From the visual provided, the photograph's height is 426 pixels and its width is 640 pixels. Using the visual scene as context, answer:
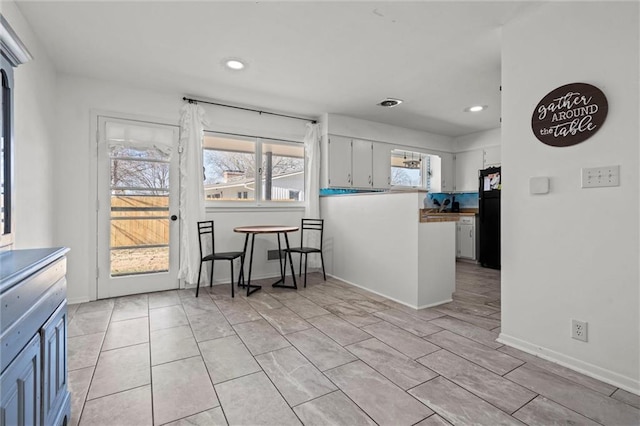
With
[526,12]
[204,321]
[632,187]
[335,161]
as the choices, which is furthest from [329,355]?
[335,161]

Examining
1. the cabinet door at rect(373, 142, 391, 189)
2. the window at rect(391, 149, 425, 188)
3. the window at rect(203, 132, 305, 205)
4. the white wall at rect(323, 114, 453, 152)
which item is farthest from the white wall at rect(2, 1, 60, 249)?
the window at rect(391, 149, 425, 188)

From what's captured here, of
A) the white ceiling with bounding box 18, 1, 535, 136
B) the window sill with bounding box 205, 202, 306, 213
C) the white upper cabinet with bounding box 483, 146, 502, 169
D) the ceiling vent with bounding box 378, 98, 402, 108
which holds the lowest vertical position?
the window sill with bounding box 205, 202, 306, 213

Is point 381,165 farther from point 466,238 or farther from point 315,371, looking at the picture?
point 315,371

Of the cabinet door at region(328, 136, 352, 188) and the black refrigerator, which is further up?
the cabinet door at region(328, 136, 352, 188)

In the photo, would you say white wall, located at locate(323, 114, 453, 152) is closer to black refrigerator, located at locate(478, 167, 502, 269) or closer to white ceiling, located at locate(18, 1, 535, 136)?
white ceiling, located at locate(18, 1, 535, 136)

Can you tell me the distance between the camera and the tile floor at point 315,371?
5.15ft

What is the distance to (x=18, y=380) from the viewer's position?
3.22 feet

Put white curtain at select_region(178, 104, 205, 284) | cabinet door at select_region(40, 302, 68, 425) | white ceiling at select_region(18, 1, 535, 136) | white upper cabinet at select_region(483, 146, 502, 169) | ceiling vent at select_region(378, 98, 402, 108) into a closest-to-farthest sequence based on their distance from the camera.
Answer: cabinet door at select_region(40, 302, 68, 425) < white ceiling at select_region(18, 1, 535, 136) < white curtain at select_region(178, 104, 205, 284) < ceiling vent at select_region(378, 98, 402, 108) < white upper cabinet at select_region(483, 146, 502, 169)

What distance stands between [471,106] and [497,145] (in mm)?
1693

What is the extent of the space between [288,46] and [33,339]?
2620mm

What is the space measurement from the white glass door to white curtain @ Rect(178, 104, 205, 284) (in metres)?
0.10

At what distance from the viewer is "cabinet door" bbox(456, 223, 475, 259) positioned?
5824mm

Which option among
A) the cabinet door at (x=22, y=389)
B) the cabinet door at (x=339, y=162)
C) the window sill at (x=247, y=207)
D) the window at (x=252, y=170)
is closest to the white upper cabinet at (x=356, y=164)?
the cabinet door at (x=339, y=162)

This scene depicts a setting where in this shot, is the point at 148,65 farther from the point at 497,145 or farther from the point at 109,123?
the point at 497,145
